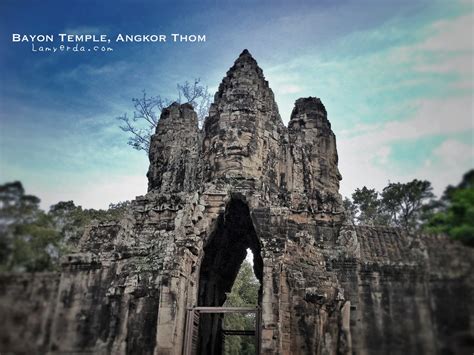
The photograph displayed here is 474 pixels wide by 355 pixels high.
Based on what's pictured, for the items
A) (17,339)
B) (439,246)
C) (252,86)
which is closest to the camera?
(17,339)

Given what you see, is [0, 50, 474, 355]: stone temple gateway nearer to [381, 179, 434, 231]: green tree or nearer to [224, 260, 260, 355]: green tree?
[381, 179, 434, 231]: green tree

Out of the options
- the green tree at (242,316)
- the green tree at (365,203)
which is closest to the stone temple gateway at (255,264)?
the green tree at (365,203)

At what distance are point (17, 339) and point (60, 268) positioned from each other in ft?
8.14

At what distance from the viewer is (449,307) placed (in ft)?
24.3

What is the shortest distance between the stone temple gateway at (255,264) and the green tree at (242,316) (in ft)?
44.6

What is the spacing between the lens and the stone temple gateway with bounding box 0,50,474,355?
314 inches

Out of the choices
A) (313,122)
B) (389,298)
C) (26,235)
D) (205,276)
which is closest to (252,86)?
(313,122)

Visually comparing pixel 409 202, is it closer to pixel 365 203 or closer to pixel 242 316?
pixel 365 203

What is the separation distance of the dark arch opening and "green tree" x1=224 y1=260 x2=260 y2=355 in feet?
39.2

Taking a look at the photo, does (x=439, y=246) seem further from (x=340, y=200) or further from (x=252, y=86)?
(x=252, y=86)

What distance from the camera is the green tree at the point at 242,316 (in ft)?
101

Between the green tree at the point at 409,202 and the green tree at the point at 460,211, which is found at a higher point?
the green tree at the point at 409,202

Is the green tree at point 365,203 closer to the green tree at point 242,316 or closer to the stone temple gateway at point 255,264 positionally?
the stone temple gateway at point 255,264

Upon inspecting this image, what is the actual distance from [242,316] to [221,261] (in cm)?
1862
